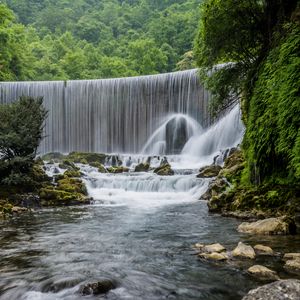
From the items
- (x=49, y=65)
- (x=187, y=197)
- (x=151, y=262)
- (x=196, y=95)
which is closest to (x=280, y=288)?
(x=151, y=262)

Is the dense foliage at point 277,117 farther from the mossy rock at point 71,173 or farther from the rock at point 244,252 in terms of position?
the mossy rock at point 71,173

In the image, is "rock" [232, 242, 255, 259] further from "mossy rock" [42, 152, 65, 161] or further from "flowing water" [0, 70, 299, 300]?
"mossy rock" [42, 152, 65, 161]

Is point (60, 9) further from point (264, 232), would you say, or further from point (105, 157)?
point (264, 232)

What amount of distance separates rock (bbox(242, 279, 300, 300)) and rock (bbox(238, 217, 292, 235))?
459 cm

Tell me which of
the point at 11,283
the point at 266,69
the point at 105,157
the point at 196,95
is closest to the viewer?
the point at 11,283

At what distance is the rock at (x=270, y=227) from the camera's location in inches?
361

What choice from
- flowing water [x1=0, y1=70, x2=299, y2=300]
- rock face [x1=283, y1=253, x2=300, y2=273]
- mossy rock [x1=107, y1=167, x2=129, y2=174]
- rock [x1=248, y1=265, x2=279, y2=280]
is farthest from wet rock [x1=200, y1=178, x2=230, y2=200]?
mossy rock [x1=107, y1=167, x2=129, y2=174]

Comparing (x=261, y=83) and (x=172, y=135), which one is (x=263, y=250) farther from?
(x=172, y=135)

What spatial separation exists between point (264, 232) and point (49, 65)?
153ft

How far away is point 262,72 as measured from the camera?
12.7 meters

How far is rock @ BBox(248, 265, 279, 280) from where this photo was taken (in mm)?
6177

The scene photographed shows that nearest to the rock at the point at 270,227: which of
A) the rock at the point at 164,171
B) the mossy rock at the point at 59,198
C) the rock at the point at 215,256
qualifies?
the rock at the point at 215,256

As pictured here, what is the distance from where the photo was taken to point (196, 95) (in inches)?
1234

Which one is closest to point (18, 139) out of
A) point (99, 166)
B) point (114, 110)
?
point (99, 166)
